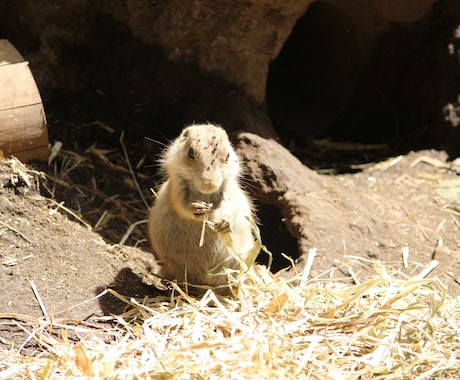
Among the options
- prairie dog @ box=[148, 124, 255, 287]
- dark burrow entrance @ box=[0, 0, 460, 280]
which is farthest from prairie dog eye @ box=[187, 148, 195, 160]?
dark burrow entrance @ box=[0, 0, 460, 280]

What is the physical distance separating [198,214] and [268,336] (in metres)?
1.00

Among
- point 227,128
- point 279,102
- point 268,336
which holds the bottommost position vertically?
point 268,336

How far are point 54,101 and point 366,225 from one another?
2905 mm

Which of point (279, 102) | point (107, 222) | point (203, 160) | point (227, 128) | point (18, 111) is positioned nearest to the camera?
point (203, 160)

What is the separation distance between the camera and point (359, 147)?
7.48 metres

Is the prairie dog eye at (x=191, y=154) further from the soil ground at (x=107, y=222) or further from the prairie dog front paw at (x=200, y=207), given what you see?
the soil ground at (x=107, y=222)

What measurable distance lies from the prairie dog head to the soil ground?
2.77 ft

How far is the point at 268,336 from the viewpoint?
158 inches

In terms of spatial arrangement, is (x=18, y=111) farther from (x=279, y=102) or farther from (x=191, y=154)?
(x=279, y=102)

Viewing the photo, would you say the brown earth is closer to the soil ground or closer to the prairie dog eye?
the soil ground

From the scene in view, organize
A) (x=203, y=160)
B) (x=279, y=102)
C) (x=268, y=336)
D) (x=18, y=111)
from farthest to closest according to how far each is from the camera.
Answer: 1. (x=279, y=102)
2. (x=18, y=111)
3. (x=203, y=160)
4. (x=268, y=336)

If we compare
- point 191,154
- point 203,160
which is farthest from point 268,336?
point 191,154

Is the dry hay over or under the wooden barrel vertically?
under

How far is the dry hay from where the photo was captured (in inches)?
146
